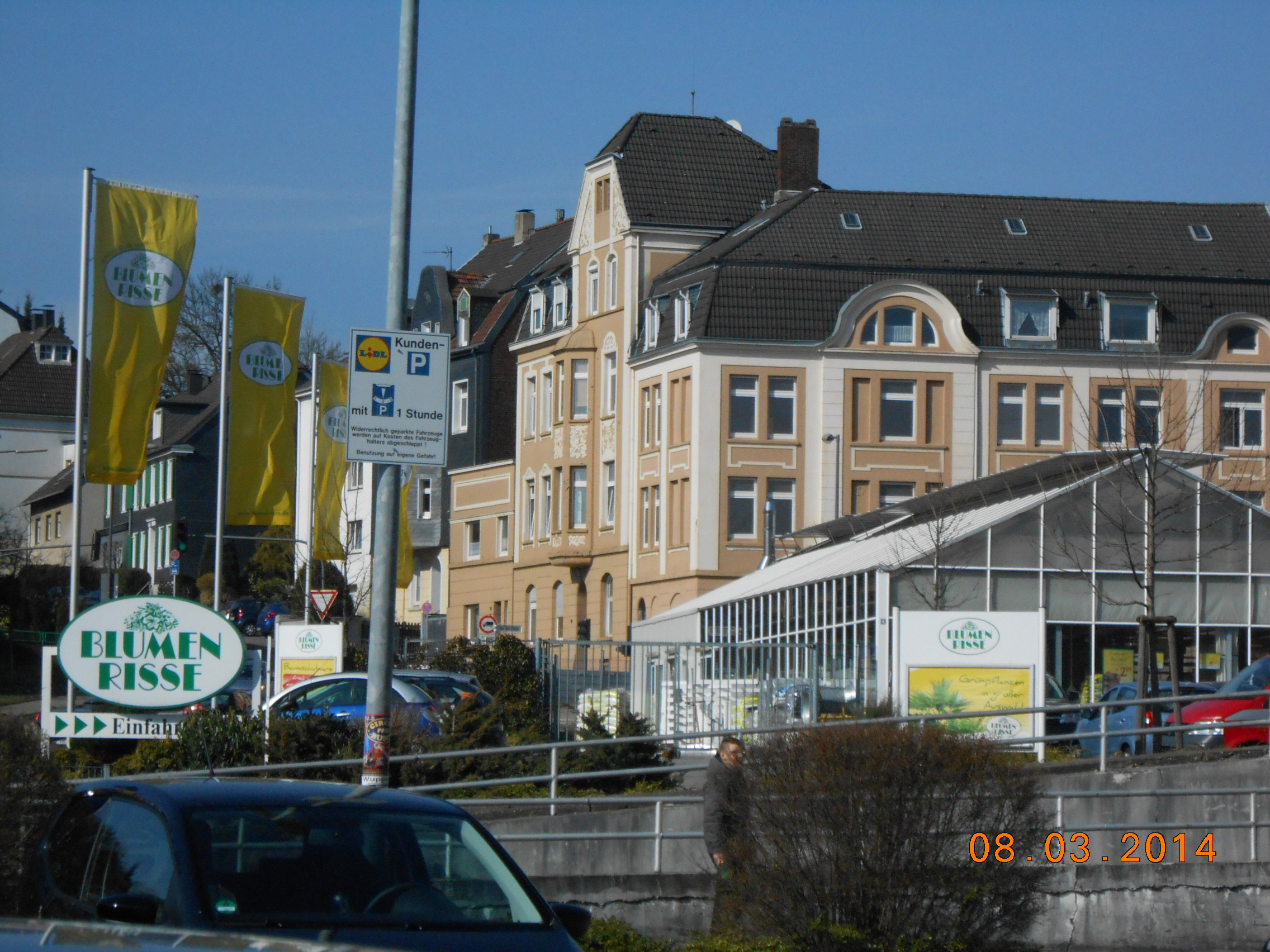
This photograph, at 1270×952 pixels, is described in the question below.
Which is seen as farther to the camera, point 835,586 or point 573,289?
point 573,289

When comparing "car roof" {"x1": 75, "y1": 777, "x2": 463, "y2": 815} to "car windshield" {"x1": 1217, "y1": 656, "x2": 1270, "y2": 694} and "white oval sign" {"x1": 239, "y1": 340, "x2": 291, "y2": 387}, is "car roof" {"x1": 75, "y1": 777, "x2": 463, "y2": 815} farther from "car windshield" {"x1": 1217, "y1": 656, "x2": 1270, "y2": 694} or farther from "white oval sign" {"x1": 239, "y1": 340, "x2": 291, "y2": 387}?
"white oval sign" {"x1": 239, "y1": 340, "x2": 291, "y2": 387}

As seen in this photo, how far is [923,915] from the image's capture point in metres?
Result: 10.3

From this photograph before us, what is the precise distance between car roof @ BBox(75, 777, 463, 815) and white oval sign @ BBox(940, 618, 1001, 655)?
547 inches

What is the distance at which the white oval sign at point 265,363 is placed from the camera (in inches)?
1025

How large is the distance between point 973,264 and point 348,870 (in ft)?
165

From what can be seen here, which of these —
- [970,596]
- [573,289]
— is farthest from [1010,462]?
[970,596]

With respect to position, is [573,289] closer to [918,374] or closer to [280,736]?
[918,374]

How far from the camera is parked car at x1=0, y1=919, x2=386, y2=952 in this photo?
3.98 metres

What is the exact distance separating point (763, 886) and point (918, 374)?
148ft

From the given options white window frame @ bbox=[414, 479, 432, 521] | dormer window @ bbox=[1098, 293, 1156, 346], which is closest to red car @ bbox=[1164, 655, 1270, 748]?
dormer window @ bbox=[1098, 293, 1156, 346]

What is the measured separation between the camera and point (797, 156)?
60.8 m

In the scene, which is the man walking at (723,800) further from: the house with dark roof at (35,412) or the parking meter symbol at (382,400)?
the house with dark roof at (35,412)

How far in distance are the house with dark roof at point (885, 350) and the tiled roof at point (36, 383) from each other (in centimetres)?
4967
